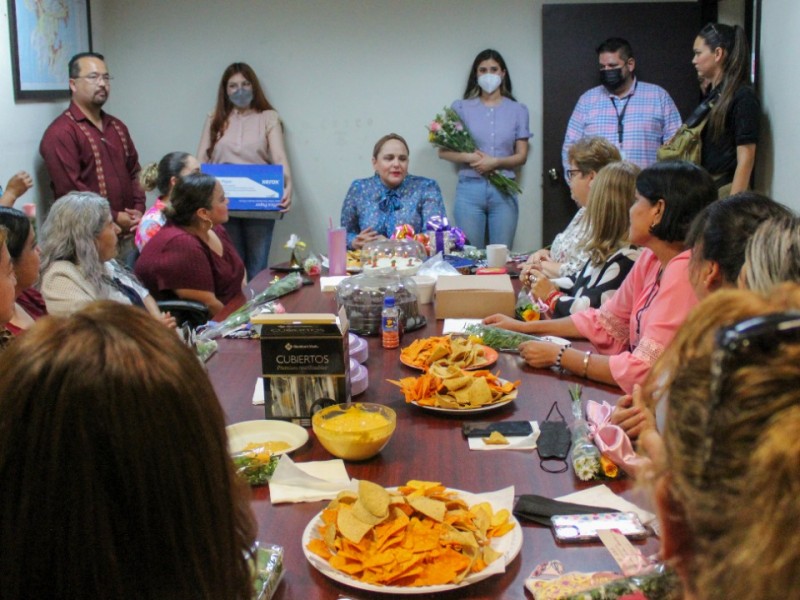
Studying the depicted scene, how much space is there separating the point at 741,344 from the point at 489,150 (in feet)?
17.5

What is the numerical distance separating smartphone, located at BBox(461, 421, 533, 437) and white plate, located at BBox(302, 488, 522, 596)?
0.36 meters

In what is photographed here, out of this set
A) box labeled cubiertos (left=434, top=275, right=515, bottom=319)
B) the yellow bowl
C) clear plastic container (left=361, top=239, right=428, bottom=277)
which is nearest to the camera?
the yellow bowl

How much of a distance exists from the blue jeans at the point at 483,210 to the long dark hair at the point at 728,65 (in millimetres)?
1605

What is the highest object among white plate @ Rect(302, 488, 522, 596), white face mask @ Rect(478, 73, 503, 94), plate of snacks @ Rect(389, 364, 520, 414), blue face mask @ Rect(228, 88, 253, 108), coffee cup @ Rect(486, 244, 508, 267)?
white face mask @ Rect(478, 73, 503, 94)

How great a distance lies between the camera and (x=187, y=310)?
3.62m

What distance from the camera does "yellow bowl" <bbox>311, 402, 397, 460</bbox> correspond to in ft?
5.65

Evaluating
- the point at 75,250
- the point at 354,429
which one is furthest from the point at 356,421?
the point at 75,250

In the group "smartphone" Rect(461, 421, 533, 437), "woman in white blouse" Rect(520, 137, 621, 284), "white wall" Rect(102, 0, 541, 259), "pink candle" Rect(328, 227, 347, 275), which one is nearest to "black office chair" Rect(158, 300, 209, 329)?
"pink candle" Rect(328, 227, 347, 275)

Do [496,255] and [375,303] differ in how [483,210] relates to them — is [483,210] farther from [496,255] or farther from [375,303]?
[375,303]

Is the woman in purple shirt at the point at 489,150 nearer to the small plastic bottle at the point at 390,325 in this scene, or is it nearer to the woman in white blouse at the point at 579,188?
the woman in white blouse at the point at 579,188

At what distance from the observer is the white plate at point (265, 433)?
72.3 inches

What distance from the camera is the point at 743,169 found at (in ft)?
14.6

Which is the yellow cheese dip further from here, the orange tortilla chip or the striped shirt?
the striped shirt

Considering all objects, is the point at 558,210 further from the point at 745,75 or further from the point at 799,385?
the point at 799,385
